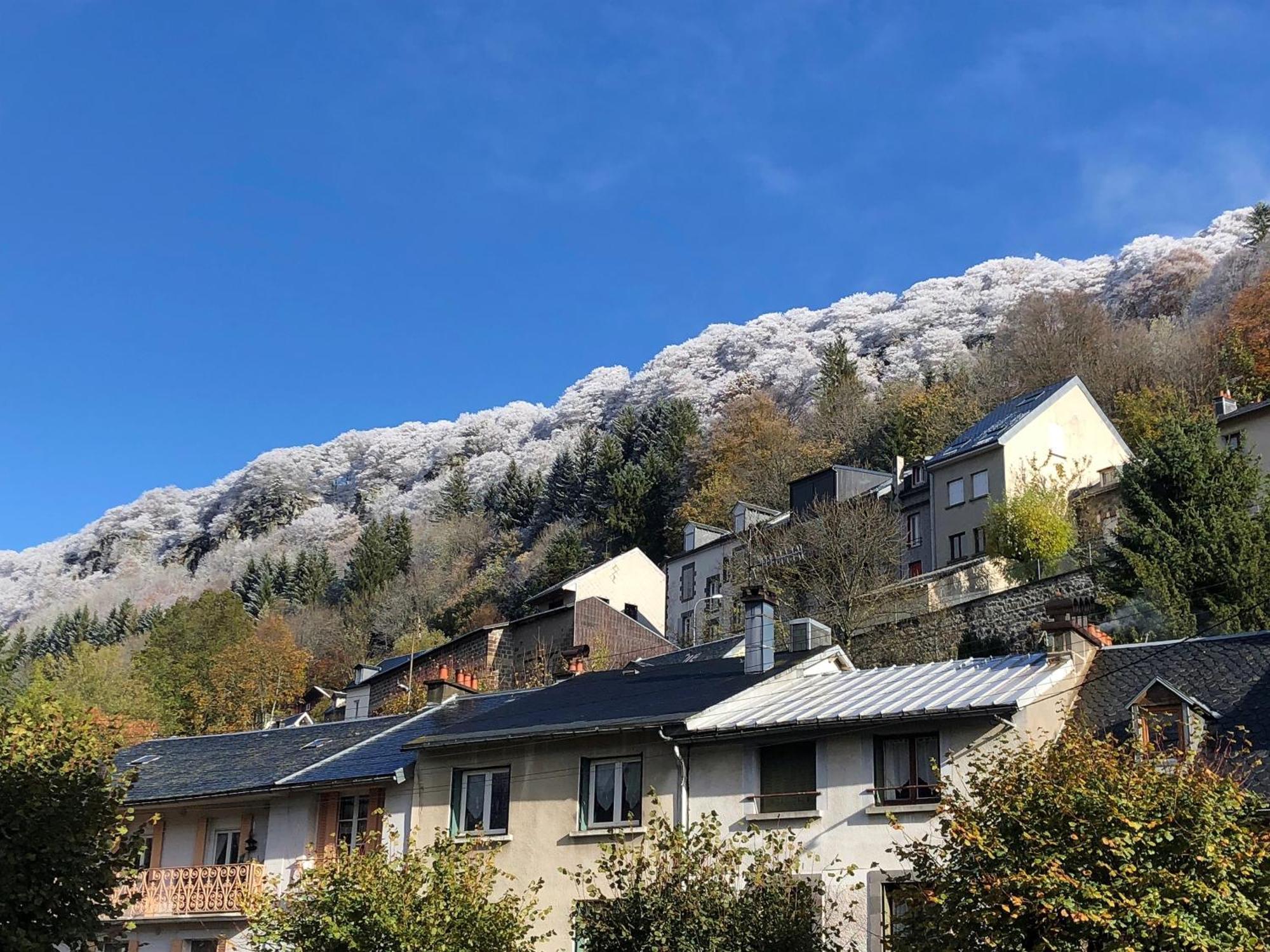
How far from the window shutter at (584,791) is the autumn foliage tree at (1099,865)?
29.4ft

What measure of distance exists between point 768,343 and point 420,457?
3891cm

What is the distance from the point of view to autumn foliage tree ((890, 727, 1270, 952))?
14.2 m

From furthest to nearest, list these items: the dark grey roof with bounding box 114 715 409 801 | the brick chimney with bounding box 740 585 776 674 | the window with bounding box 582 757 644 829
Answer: the dark grey roof with bounding box 114 715 409 801
the brick chimney with bounding box 740 585 776 674
the window with bounding box 582 757 644 829

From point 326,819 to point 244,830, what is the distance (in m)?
2.17

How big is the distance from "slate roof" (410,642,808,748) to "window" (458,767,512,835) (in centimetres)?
78

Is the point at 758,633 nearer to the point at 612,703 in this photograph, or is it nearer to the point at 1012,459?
the point at 612,703

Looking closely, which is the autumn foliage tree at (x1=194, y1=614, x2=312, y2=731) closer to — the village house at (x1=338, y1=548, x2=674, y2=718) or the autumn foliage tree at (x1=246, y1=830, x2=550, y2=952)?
the village house at (x1=338, y1=548, x2=674, y2=718)

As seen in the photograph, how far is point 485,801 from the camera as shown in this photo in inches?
991

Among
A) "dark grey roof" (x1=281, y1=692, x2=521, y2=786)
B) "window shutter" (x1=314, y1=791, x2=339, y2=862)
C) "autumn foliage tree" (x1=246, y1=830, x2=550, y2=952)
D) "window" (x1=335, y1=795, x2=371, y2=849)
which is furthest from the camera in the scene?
"window shutter" (x1=314, y1=791, x2=339, y2=862)

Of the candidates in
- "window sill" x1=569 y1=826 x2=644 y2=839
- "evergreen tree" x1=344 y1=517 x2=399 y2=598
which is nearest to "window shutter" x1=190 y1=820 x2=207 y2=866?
"window sill" x1=569 y1=826 x2=644 y2=839

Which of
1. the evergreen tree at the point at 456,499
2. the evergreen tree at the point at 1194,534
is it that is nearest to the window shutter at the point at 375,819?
the evergreen tree at the point at 1194,534

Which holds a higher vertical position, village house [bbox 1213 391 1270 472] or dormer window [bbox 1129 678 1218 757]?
village house [bbox 1213 391 1270 472]

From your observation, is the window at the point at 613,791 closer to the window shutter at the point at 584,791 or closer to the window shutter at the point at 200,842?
the window shutter at the point at 584,791

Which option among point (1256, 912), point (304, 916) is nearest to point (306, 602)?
point (304, 916)
